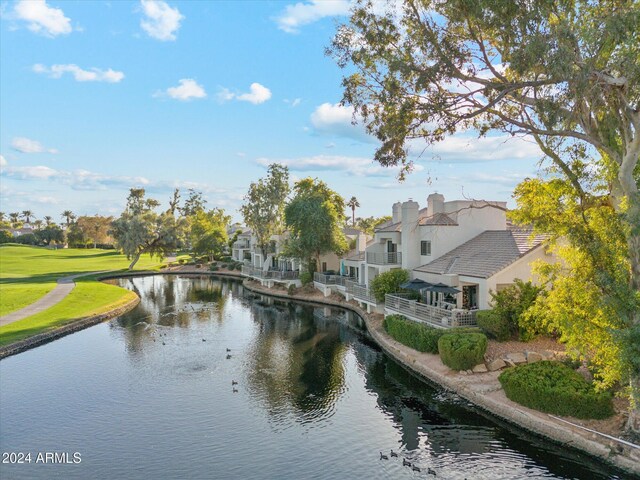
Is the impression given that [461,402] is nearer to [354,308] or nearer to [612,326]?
[612,326]

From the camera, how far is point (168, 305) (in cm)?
5128

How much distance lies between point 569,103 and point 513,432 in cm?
1287

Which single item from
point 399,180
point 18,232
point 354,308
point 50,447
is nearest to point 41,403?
point 50,447

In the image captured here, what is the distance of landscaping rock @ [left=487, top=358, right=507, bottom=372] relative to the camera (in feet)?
76.5

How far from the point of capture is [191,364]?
92.0 feet

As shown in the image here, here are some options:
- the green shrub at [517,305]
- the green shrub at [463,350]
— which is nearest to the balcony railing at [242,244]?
the green shrub at [517,305]

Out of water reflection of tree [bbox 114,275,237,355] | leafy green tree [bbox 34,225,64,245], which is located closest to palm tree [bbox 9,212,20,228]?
leafy green tree [bbox 34,225,64,245]

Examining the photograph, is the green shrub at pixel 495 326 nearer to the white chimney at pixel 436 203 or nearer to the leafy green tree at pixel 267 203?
the white chimney at pixel 436 203

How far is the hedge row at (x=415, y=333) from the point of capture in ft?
88.3

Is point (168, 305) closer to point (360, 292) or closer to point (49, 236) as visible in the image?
point (360, 292)

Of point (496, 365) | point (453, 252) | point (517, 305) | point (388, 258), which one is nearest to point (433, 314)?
point (517, 305)

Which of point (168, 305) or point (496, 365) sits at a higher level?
point (496, 365)

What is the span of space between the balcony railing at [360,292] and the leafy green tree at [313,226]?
7.23 metres

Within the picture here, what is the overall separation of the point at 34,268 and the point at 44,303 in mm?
46596
